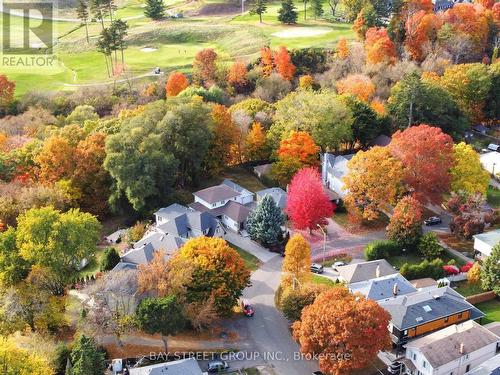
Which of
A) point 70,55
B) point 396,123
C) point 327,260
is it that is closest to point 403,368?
point 327,260

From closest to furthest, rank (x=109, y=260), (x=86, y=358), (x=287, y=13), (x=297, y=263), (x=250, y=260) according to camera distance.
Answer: (x=86, y=358)
(x=297, y=263)
(x=109, y=260)
(x=250, y=260)
(x=287, y=13)

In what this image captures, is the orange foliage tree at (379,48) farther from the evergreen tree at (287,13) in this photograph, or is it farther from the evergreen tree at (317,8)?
the evergreen tree at (317,8)

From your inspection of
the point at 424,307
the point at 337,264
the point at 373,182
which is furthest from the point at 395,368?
the point at 373,182

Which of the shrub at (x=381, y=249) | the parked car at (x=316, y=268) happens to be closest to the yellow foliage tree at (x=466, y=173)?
the shrub at (x=381, y=249)

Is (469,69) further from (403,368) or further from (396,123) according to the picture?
(403,368)

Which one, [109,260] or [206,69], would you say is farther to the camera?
[206,69]

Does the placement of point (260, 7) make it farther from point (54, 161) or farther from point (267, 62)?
point (54, 161)
